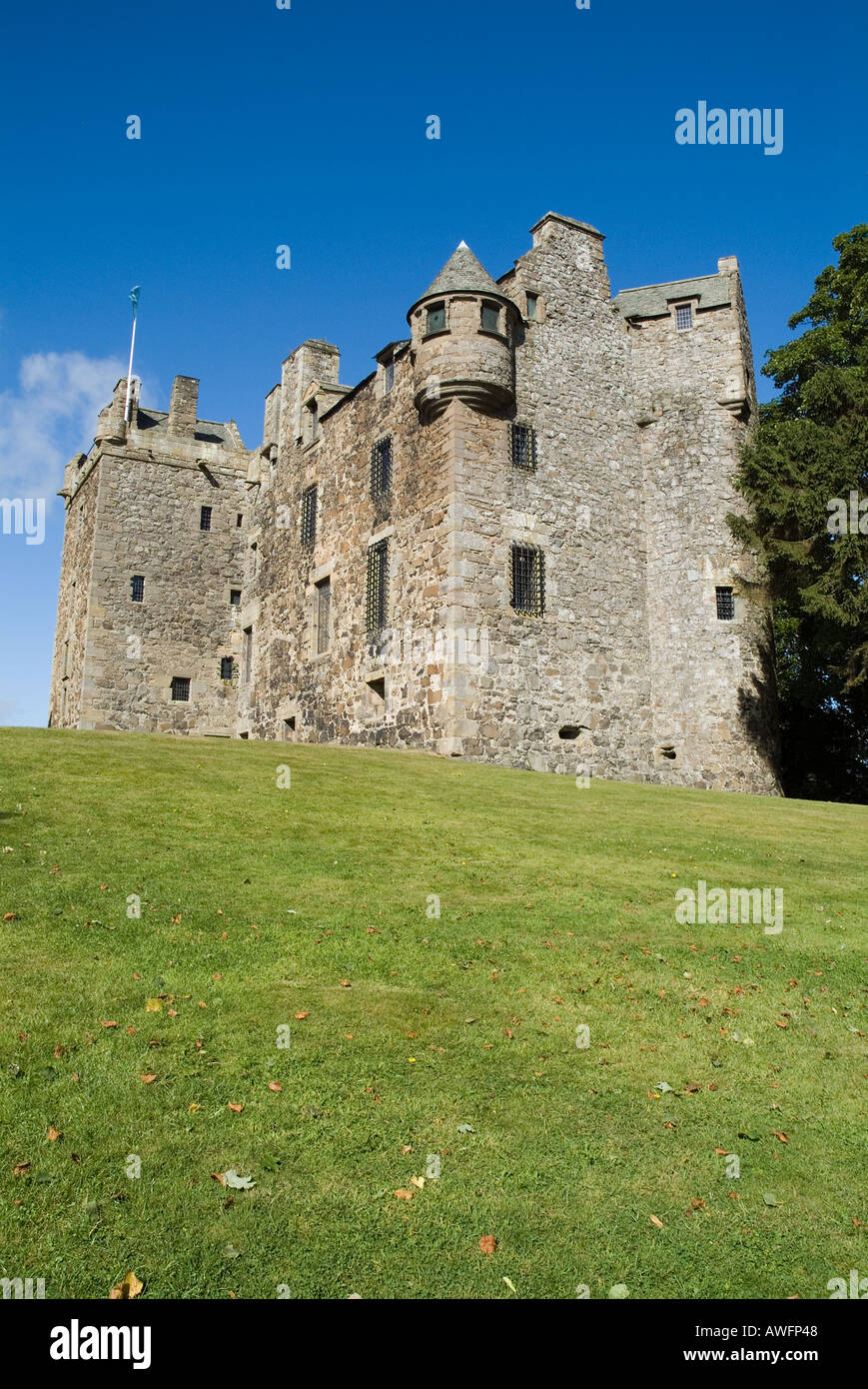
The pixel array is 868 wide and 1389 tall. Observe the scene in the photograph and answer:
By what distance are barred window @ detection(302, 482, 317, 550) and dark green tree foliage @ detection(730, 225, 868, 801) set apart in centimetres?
1417

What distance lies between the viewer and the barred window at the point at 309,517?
33312 millimetres

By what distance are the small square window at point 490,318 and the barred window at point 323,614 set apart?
32.5 feet

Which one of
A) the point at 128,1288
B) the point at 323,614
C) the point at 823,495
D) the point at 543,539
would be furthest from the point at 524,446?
the point at 128,1288

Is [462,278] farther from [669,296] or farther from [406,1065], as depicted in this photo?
[406,1065]

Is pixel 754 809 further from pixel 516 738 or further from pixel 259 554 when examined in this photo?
pixel 259 554

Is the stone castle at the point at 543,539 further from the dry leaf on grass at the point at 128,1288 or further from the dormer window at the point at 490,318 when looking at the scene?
the dry leaf on grass at the point at 128,1288

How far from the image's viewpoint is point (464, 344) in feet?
81.8

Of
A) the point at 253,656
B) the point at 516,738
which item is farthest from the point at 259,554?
the point at 516,738

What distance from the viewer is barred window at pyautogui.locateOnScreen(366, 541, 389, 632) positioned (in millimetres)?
27656

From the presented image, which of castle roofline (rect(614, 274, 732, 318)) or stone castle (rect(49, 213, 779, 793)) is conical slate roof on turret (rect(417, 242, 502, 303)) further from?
castle roofline (rect(614, 274, 732, 318))

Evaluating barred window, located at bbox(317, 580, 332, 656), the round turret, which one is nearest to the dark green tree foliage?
the round turret
